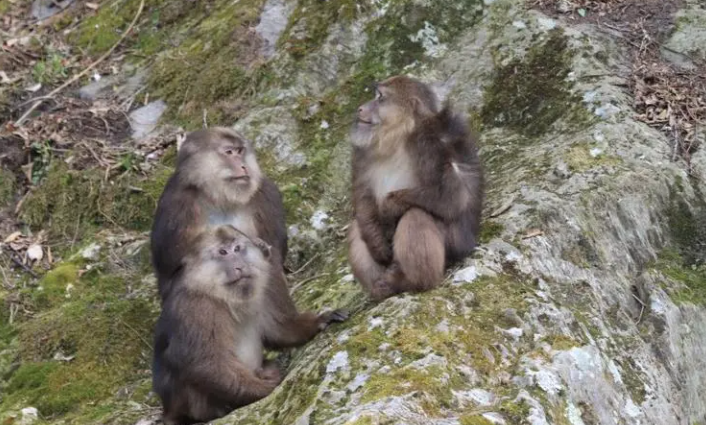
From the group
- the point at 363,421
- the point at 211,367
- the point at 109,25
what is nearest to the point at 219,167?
the point at 211,367

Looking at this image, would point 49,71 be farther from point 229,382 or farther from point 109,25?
point 229,382

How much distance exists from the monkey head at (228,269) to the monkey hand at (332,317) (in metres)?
0.38

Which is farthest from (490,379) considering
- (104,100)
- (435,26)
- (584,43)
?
(104,100)

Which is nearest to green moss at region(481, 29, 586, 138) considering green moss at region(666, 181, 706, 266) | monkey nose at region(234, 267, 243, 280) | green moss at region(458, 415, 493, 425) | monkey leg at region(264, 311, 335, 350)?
green moss at region(666, 181, 706, 266)

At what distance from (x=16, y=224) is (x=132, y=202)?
101 cm

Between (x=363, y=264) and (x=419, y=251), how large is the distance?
0.56m

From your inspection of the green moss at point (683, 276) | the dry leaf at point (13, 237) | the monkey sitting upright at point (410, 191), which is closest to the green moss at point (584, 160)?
the green moss at point (683, 276)

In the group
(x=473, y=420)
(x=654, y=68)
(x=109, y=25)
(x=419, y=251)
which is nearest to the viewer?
(x=473, y=420)

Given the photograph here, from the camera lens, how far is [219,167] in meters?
6.26

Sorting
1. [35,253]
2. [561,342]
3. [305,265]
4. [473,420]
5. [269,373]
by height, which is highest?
[473,420]

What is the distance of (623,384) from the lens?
500 centimetres

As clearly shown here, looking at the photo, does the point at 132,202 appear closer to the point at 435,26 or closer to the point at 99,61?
the point at 99,61

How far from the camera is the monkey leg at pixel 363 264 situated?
224 inches

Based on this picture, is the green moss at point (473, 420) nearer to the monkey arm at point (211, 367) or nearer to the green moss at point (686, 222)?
the monkey arm at point (211, 367)
